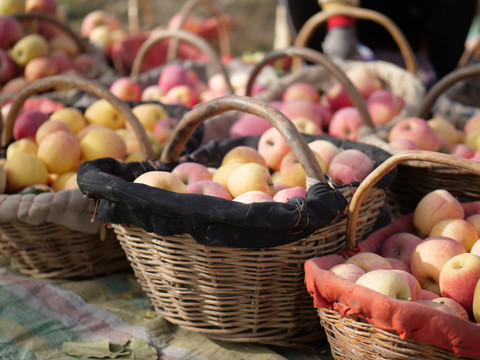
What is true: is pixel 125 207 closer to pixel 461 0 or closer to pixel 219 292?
pixel 219 292

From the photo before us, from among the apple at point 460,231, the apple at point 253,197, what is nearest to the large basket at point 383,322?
the apple at point 253,197

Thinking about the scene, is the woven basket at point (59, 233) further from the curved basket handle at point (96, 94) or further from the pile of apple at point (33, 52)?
the pile of apple at point (33, 52)

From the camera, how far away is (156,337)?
1.53 metres

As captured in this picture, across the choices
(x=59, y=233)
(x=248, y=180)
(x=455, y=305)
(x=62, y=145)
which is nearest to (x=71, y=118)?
(x=62, y=145)

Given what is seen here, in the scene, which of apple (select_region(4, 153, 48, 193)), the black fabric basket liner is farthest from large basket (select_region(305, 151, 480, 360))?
apple (select_region(4, 153, 48, 193))

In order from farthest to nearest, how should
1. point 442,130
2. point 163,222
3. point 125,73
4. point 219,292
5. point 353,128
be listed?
point 125,73
point 353,128
point 442,130
point 219,292
point 163,222

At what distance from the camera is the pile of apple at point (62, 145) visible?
179 cm

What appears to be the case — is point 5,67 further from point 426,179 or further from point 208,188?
point 426,179

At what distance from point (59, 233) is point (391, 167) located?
110cm

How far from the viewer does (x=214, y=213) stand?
1.17 m

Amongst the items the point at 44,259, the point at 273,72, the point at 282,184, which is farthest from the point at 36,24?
the point at 282,184

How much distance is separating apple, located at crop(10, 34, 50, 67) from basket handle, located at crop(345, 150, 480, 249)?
243 cm

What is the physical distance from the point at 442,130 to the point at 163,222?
147cm

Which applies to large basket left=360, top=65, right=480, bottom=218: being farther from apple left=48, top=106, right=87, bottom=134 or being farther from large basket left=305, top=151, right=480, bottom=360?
apple left=48, top=106, right=87, bottom=134
